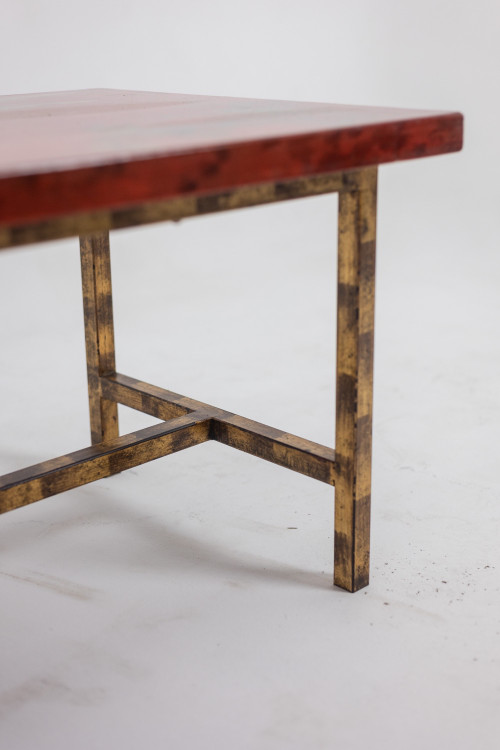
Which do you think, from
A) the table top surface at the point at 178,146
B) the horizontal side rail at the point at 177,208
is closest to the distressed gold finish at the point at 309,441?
the horizontal side rail at the point at 177,208

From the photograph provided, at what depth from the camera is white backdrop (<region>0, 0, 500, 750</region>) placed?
1.96 metres

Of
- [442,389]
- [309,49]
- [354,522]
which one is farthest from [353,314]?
[309,49]

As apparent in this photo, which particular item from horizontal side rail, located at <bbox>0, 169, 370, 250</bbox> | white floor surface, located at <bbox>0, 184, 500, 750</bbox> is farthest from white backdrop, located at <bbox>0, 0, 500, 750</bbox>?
horizontal side rail, located at <bbox>0, 169, 370, 250</bbox>

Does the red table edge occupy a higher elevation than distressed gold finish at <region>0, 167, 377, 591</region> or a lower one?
higher

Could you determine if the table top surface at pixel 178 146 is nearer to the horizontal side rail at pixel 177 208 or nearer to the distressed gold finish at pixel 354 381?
the horizontal side rail at pixel 177 208

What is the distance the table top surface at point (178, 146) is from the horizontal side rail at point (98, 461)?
0.78 meters

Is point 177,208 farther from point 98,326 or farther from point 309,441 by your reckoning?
point 98,326

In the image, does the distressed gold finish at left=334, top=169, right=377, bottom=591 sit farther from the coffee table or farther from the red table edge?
the red table edge

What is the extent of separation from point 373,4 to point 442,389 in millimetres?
2914

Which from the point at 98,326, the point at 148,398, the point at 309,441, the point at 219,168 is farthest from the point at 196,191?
the point at 98,326

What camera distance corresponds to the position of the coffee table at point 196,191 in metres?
1.45

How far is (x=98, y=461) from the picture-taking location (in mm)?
2373

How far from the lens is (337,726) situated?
1861 mm

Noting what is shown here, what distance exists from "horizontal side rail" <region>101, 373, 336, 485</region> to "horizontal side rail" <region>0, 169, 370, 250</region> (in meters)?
0.65
